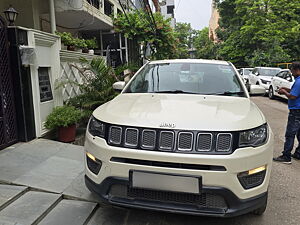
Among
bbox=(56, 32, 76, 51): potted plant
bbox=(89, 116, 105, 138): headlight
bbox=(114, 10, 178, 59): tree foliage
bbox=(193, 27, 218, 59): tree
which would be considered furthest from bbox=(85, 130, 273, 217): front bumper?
bbox=(193, 27, 218, 59): tree

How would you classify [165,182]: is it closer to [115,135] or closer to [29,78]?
[115,135]

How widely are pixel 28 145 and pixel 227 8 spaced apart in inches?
1115

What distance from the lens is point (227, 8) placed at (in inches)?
1102

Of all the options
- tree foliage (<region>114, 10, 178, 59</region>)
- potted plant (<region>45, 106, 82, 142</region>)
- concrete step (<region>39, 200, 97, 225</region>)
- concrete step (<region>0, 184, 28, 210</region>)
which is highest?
tree foliage (<region>114, 10, 178, 59</region>)

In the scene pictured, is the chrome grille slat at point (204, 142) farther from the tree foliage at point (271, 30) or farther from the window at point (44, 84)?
the tree foliage at point (271, 30)

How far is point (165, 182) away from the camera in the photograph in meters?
2.15

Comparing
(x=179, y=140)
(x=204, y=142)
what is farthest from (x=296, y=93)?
(x=179, y=140)

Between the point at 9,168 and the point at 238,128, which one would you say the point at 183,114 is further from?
the point at 9,168

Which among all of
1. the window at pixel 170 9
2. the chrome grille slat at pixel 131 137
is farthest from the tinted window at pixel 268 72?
the window at pixel 170 9

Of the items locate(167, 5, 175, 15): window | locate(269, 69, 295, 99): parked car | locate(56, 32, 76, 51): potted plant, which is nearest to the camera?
locate(56, 32, 76, 51): potted plant

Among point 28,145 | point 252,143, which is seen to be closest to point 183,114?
point 252,143

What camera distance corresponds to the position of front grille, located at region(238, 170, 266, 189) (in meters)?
2.18

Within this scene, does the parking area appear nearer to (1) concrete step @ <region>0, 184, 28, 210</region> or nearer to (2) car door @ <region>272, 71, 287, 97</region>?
(1) concrete step @ <region>0, 184, 28, 210</region>

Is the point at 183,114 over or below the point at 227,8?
below
